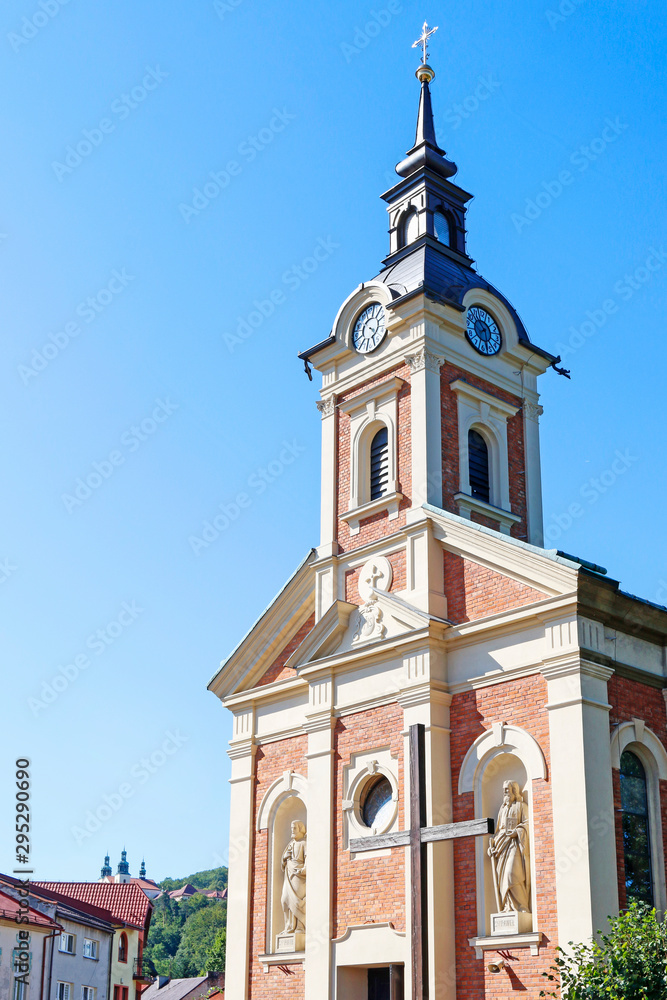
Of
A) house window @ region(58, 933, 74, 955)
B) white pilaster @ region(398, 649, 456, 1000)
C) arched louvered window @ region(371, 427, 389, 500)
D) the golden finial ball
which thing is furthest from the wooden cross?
house window @ region(58, 933, 74, 955)

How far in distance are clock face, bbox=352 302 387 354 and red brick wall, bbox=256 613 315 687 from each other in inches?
226

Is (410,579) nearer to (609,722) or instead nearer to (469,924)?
(609,722)

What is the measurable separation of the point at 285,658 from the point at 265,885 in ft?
14.5

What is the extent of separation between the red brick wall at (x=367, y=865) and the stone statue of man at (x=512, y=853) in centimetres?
195

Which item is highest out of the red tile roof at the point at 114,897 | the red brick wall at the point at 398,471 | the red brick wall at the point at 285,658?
the red brick wall at the point at 398,471

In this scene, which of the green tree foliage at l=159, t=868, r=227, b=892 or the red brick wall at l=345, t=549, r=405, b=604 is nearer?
the red brick wall at l=345, t=549, r=405, b=604

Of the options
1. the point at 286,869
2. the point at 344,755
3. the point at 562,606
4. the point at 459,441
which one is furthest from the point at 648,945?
the point at 459,441

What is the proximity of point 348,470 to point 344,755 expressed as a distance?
19.3ft

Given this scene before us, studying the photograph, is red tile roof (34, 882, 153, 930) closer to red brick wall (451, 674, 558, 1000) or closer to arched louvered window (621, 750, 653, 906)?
red brick wall (451, 674, 558, 1000)

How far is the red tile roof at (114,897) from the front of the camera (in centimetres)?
4572

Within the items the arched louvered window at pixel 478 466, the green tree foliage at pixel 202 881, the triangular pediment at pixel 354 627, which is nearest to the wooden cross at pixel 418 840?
the triangular pediment at pixel 354 627

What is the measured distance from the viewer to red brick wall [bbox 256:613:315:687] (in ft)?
75.5

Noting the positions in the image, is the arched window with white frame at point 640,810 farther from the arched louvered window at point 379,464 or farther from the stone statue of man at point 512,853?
the arched louvered window at point 379,464

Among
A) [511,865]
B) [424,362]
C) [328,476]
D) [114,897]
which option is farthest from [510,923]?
[114,897]
